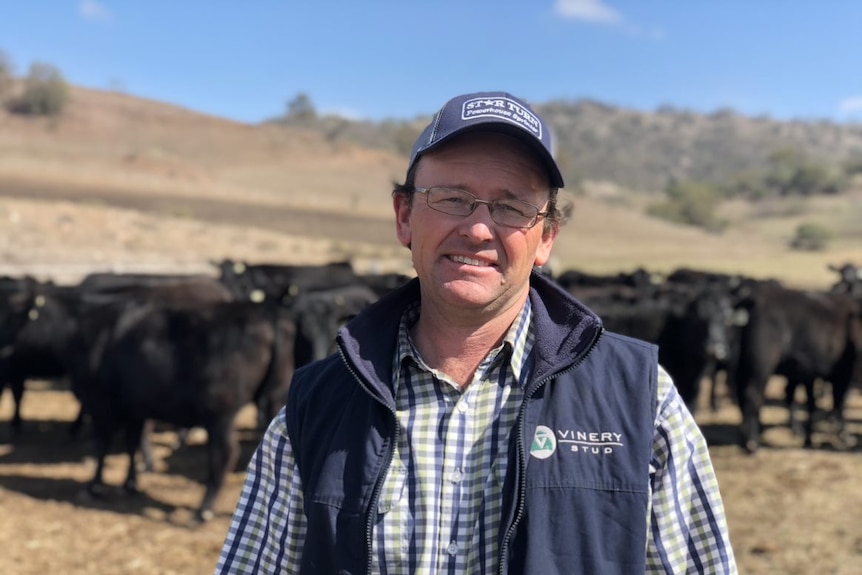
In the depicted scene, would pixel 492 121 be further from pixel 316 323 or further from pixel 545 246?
pixel 316 323

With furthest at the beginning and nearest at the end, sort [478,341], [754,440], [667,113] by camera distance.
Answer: [667,113]
[754,440]
[478,341]

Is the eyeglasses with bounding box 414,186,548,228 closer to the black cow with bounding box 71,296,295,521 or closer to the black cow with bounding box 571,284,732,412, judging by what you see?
the black cow with bounding box 71,296,295,521

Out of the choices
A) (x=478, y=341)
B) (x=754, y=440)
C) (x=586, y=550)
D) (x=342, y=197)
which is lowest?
(x=754, y=440)

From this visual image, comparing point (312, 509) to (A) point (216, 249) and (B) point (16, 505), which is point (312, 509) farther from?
(A) point (216, 249)

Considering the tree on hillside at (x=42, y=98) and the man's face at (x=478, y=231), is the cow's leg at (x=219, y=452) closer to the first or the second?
the man's face at (x=478, y=231)

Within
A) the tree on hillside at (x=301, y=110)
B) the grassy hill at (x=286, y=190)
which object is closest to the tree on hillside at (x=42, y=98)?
the grassy hill at (x=286, y=190)

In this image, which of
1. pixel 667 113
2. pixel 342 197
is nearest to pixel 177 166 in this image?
pixel 342 197

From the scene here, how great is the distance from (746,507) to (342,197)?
5421cm

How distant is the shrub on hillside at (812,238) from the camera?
168 feet

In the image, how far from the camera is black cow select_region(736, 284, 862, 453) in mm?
10891

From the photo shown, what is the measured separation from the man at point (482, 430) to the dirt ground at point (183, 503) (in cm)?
512

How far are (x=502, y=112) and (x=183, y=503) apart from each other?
7.38m

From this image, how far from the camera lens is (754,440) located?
35.0 feet

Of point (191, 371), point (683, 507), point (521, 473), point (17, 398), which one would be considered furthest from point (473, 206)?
point (17, 398)
